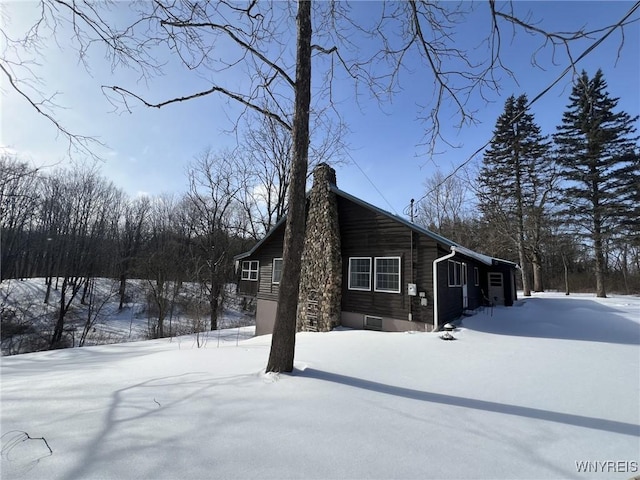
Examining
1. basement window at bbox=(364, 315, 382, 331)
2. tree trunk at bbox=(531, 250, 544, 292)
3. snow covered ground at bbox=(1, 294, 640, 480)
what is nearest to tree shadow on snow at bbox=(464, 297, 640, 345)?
basement window at bbox=(364, 315, 382, 331)

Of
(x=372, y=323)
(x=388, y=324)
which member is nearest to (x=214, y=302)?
(x=372, y=323)

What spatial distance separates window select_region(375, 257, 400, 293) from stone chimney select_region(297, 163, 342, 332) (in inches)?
60.0

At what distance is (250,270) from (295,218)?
12736 mm

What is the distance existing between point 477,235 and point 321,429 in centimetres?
2684

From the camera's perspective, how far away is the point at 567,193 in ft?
65.4

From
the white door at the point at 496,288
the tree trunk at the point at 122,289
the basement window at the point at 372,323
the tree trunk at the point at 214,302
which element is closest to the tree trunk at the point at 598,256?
the white door at the point at 496,288

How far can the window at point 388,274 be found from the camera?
9.73 m

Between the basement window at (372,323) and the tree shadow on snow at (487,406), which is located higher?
the tree shadow on snow at (487,406)

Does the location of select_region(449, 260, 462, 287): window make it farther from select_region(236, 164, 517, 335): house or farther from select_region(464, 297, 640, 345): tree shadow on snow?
select_region(464, 297, 640, 345): tree shadow on snow

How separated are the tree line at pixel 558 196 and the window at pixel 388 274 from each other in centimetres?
868

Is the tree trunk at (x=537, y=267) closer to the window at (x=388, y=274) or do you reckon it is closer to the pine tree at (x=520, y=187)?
the pine tree at (x=520, y=187)

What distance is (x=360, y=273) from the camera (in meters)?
10.6

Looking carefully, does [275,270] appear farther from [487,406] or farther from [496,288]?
[496,288]

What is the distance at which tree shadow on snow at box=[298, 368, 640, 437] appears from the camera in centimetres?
289
